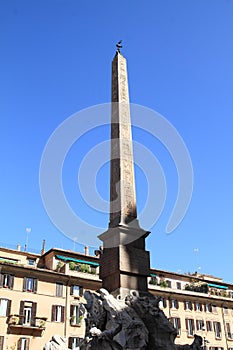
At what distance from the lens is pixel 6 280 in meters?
24.4

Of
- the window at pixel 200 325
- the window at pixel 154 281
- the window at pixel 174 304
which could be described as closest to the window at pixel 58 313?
the window at pixel 154 281

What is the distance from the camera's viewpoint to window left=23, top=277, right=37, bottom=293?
24828mm

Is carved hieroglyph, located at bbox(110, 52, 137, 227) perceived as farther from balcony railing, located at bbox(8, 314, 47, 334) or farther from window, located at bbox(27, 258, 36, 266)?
window, located at bbox(27, 258, 36, 266)

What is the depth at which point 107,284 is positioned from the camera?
36.7ft

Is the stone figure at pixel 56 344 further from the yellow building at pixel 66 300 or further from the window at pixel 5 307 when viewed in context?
the window at pixel 5 307

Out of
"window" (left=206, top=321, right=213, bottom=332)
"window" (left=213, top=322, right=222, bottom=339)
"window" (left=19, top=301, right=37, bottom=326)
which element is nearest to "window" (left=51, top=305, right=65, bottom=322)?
"window" (left=19, top=301, right=37, bottom=326)

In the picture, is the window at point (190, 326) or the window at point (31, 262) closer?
the window at point (31, 262)

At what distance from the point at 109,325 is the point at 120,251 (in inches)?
76.2

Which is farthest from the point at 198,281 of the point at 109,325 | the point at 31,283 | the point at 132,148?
the point at 109,325

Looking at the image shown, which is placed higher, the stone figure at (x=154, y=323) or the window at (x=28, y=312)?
the window at (x=28, y=312)

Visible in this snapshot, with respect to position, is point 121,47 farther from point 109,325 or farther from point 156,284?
point 156,284

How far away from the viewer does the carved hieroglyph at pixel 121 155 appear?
12078 mm

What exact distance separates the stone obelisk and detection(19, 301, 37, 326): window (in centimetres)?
1427

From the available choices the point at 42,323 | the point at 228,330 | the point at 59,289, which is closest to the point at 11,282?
the point at 42,323
